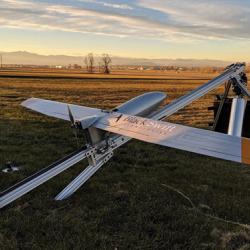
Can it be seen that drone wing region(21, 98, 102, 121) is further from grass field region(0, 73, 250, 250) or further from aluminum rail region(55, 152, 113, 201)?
grass field region(0, 73, 250, 250)

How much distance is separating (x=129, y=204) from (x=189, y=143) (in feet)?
9.74

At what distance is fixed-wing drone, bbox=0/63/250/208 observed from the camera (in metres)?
4.73

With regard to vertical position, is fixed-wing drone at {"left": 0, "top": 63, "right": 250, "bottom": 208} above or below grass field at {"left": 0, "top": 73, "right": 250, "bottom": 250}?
above

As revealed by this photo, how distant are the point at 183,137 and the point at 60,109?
4277 millimetres

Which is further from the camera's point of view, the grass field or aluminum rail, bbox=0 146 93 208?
aluminum rail, bbox=0 146 93 208

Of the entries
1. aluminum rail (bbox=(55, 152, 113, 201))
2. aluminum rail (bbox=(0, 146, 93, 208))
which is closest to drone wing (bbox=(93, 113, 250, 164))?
aluminum rail (bbox=(55, 152, 113, 201))

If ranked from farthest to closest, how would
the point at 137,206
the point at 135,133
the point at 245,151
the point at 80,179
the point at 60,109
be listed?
the point at 60,109 → the point at 80,179 → the point at 137,206 → the point at 135,133 → the point at 245,151

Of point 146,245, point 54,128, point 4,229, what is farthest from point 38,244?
point 54,128

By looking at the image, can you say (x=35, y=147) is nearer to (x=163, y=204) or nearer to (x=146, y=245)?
(x=163, y=204)

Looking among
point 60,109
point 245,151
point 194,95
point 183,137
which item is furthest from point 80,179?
point 245,151

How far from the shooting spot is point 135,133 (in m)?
5.86

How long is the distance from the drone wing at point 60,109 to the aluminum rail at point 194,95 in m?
1.44

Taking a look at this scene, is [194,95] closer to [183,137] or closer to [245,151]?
[183,137]

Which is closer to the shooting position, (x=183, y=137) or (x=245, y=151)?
(x=245, y=151)
